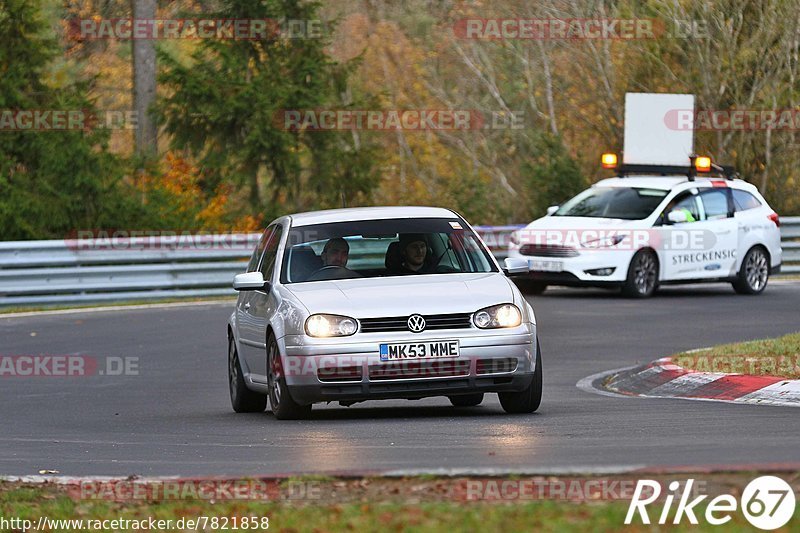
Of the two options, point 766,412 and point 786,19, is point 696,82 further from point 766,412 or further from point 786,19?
point 766,412

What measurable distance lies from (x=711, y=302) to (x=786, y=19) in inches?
477

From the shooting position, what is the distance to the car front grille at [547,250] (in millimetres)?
23719

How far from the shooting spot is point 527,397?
11.8 m

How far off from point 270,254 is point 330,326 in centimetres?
195

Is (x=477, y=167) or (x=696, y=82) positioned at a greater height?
(x=696, y=82)

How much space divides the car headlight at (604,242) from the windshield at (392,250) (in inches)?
437

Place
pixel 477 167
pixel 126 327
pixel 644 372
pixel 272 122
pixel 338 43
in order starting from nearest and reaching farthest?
pixel 644 372 < pixel 126 327 < pixel 272 122 < pixel 477 167 < pixel 338 43

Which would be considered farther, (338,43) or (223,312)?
(338,43)

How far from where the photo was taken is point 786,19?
34.0m

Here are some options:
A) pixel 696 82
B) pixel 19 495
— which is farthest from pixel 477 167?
pixel 19 495
